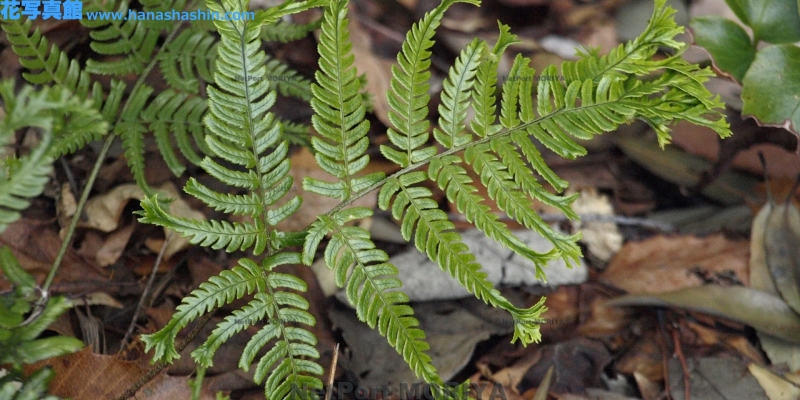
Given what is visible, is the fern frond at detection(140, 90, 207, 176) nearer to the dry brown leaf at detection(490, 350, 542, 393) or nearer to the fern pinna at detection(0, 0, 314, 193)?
the fern pinna at detection(0, 0, 314, 193)

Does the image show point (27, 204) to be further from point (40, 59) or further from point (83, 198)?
point (40, 59)

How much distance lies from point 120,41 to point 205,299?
4.39ft

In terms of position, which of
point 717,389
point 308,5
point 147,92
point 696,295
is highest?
point 308,5

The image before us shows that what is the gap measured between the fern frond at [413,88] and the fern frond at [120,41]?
3.89 feet

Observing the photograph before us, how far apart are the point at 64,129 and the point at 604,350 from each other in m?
2.24

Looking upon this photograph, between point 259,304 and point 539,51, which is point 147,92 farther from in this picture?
point 539,51

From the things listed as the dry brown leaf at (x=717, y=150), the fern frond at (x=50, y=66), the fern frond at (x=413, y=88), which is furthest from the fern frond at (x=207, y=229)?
the dry brown leaf at (x=717, y=150)

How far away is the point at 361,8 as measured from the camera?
3.83 metres

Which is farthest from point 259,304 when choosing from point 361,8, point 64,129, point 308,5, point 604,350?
point 361,8

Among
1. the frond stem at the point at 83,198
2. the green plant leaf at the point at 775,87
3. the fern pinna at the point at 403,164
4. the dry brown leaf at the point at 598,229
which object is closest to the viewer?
the fern pinna at the point at 403,164

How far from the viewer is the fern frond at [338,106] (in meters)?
1.90

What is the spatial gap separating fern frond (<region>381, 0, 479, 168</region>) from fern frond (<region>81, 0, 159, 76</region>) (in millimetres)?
1185

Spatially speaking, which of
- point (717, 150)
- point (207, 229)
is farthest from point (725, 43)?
point (207, 229)

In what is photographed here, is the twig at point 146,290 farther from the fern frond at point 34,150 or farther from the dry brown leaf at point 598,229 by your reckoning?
the dry brown leaf at point 598,229
